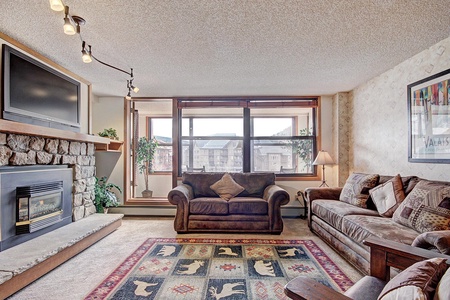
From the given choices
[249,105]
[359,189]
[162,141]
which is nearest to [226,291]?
[359,189]

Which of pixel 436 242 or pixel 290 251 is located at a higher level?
pixel 436 242

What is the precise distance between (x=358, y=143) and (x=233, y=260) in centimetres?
297

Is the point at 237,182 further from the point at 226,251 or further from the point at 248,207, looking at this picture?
the point at 226,251

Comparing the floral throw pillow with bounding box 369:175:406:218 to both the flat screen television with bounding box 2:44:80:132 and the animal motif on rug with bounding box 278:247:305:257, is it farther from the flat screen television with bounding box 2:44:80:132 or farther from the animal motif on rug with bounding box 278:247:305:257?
the flat screen television with bounding box 2:44:80:132

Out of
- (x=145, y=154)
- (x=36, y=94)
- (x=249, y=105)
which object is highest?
(x=249, y=105)

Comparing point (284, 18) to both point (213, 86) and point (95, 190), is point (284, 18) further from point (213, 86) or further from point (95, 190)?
point (95, 190)

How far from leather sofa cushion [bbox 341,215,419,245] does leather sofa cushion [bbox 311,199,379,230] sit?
12 centimetres

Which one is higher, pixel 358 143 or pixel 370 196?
pixel 358 143

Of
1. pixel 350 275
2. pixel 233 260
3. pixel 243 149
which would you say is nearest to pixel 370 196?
pixel 350 275

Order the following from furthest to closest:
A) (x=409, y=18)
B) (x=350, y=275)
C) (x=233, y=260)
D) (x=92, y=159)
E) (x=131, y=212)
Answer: (x=131, y=212)
(x=92, y=159)
(x=233, y=260)
(x=350, y=275)
(x=409, y=18)

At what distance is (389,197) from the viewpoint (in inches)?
102

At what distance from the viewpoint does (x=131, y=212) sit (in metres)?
4.58

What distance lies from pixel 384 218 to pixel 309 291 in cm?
205

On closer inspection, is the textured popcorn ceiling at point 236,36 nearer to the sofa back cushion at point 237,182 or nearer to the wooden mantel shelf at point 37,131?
the wooden mantel shelf at point 37,131
